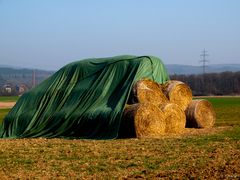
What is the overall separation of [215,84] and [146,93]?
7357 centimetres

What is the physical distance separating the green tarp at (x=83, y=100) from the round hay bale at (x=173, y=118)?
52.6 inches

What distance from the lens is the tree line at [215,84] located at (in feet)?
278

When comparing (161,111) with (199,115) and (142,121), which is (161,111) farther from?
(199,115)

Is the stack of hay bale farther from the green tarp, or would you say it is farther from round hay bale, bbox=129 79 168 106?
the green tarp

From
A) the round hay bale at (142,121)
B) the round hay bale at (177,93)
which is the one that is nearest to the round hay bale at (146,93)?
the round hay bale at (177,93)

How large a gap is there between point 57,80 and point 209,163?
10.5m

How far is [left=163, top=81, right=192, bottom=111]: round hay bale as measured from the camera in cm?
1756

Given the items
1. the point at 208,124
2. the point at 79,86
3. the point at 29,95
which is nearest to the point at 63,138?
the point at 79,86

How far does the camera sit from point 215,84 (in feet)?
291

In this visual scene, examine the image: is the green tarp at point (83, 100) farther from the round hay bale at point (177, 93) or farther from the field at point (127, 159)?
the field at point (127, 159)

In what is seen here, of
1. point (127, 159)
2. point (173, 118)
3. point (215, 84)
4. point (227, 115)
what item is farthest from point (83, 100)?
point (215, 84)

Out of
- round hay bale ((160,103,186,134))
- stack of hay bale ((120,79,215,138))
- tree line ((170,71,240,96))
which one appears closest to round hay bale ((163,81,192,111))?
stack of hay bale ((120,79,215,138))

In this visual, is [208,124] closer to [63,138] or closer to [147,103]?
[147,103]

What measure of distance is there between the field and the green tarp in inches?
91.3
